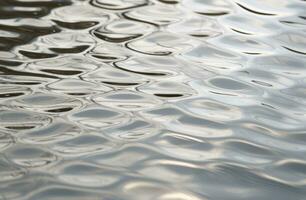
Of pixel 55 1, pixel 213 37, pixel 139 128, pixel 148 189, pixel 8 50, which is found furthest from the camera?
pixel 55 1

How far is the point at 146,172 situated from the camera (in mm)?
2969

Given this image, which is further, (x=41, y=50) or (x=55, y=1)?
(x=55, y=1)

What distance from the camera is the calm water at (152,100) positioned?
9.56 feet

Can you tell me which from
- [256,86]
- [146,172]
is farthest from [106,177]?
[256,86]

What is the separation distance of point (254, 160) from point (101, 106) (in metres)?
0.83

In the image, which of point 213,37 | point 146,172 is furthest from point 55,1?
point 146,172

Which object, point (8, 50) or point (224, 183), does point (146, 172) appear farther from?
point (8, 50)

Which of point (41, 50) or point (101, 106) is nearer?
point (101, 106)

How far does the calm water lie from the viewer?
2.91m

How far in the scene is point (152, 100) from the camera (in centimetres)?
357

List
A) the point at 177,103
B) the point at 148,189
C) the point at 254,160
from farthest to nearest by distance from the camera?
the point at 177,103 → the point at 254,160 → the point at 148,189

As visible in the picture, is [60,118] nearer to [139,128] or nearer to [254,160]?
[139,128]

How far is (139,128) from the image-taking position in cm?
332

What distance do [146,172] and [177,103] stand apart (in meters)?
0.67
